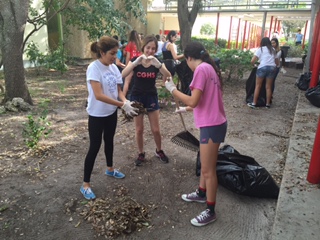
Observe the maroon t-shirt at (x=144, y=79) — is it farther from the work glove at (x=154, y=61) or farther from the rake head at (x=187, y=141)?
the rake head at (x=187, y=141)

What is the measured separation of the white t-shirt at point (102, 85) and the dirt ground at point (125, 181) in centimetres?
95

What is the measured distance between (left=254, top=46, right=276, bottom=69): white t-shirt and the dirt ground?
1156 millimetres

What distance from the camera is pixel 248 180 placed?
2.97 m

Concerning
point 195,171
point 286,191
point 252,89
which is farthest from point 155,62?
point 252,89

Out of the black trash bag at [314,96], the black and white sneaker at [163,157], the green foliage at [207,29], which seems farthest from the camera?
the green foliage at [207,29]

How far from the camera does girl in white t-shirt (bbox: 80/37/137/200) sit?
8.70 feet

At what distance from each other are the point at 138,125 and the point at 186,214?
1280 millimetres

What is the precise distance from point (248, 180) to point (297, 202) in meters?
0.50

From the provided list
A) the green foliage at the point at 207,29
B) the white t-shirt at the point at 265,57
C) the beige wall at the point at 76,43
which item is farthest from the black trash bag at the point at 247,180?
the green foliage at the point at 207,29

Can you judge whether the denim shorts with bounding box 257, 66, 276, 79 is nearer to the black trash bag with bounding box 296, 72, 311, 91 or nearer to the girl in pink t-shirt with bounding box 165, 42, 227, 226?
the black trash bag with bounding box 296, 72, 311, 91

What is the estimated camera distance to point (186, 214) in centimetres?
279

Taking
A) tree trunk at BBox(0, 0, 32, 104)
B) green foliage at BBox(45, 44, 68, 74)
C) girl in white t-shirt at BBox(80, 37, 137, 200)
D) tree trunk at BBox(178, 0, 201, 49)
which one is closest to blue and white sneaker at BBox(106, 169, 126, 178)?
girl in white t-shirt at BBox(80, 37, 137, 200)

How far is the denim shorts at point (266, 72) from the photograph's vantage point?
6.18 m

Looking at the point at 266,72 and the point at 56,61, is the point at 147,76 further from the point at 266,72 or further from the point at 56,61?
the point at 56,61
